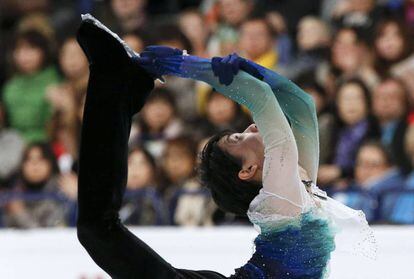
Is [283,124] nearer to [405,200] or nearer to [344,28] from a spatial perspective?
[405,200]

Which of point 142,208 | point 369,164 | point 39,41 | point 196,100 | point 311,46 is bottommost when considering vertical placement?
point 142,208

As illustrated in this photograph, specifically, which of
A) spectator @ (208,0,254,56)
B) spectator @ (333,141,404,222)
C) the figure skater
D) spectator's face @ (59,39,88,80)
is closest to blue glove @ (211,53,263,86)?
the figure skater

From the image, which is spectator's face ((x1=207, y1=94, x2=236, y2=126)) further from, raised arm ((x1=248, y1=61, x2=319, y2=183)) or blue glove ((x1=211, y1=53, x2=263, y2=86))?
blue glove ((x1=211, y1=53, x2=263, y2=86))

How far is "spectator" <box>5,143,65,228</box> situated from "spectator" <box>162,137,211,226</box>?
0.64m

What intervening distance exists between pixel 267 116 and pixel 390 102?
288 centimetres

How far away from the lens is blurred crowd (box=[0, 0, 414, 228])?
550 centimetres

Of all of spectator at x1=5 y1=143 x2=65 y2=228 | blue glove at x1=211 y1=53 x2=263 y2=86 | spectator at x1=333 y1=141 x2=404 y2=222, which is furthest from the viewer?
spectator at x1=5 y1=143 x2=65 y2=228

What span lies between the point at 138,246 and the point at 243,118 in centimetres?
299

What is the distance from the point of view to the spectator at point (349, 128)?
5.63 m

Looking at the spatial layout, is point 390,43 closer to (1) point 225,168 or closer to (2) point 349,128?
(2) point 349,128

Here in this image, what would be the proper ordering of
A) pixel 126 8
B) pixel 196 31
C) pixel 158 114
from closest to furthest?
pixel 158 114 < pixel 196 31 < pixel 126 8

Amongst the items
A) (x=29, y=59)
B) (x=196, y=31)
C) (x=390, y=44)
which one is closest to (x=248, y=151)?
(x=390, y=44)

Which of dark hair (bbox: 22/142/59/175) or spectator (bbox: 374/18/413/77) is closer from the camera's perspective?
spectator (bbox: 374/18/413/77)

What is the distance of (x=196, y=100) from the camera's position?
642 centimetres
